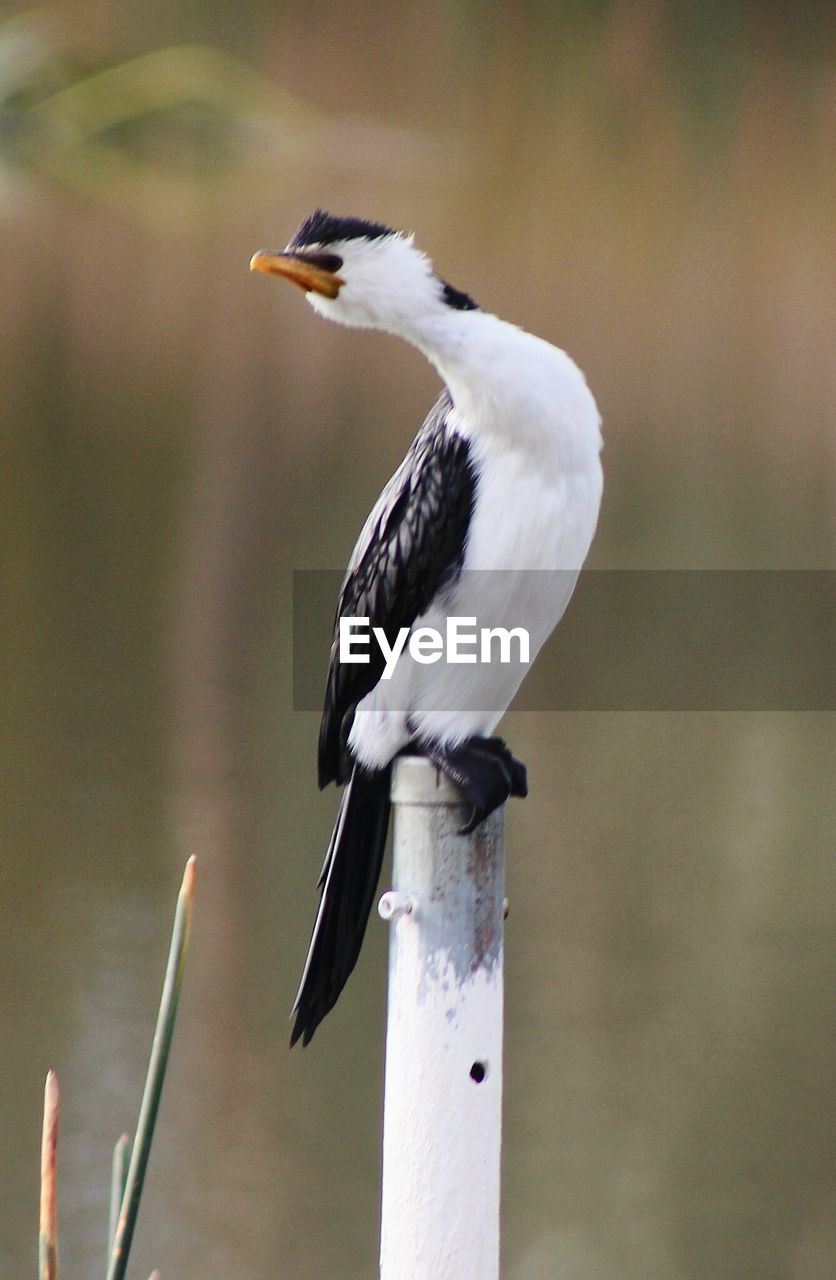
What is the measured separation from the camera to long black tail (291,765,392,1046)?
102 cm

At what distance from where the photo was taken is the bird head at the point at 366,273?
972 millimetres

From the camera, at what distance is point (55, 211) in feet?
10.8

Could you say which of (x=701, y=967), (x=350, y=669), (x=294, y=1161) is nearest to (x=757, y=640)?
(x=701, y=967)

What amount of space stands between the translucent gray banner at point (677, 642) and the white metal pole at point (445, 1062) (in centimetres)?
177

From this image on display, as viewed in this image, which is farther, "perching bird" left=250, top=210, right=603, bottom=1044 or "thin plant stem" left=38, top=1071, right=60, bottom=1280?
"perching bird" left=250, top=210, right=603, bottom=1044

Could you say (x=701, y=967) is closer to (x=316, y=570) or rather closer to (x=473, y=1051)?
(x=316, y=570)

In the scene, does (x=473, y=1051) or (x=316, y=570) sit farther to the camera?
(x=316, y=570)

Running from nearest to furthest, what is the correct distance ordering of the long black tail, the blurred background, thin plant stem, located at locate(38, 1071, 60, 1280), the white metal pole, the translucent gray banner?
1. thin plant stem, located at locate(38, 1071, 60, 1280)
2. the white metal pole
3. the long black tail
4. the blurred background
5. the translucent gray banner

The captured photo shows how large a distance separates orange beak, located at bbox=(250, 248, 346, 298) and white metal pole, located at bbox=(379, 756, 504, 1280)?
0.34 metres

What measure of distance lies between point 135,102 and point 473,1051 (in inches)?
108

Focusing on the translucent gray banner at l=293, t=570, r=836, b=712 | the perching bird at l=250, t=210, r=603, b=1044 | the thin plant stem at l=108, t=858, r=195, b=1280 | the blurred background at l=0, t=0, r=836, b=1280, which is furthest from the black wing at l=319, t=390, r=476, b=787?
the translucent gray banner at l=293, t=570, r=836, b=712

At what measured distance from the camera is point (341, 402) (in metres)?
3.31

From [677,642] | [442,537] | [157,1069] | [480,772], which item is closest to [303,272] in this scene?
[442,537]

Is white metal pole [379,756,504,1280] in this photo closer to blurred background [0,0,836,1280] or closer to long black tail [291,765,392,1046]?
long black tail [291,765,392,1046]
